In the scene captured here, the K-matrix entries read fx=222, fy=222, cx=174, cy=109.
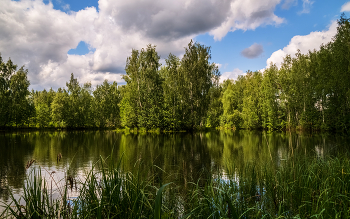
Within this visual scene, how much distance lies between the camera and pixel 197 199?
4145 millimetres

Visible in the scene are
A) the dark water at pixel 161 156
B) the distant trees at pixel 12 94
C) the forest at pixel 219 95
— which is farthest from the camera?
the distant trees at pixel 12 94

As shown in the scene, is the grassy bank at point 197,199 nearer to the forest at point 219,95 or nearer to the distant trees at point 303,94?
the distant trees at point 303,94

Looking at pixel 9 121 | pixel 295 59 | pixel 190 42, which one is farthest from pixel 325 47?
pixel 9 121

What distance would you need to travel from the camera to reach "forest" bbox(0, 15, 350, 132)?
109 ft

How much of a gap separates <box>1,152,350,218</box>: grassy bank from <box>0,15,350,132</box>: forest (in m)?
30.4

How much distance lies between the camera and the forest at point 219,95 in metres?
33.2

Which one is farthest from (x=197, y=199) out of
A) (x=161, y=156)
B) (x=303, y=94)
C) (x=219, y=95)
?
(x=219, y=95)

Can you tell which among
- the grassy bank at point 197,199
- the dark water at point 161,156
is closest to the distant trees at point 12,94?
the dark water at point 161,156

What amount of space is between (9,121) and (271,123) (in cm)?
5491

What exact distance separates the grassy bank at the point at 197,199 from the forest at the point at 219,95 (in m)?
30.4

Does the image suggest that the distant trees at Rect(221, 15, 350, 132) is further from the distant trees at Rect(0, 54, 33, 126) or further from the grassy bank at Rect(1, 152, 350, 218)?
the distant trees at Rect(0, 54, 33, 126)

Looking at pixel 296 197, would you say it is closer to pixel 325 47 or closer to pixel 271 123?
pixel 325 47

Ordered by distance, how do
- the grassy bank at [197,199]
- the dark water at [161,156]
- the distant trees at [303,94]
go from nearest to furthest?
the grassy bank at [197,199] < the dark water at [161,156] < the distant trees at [303,94]

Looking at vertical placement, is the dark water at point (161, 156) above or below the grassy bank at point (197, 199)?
below
